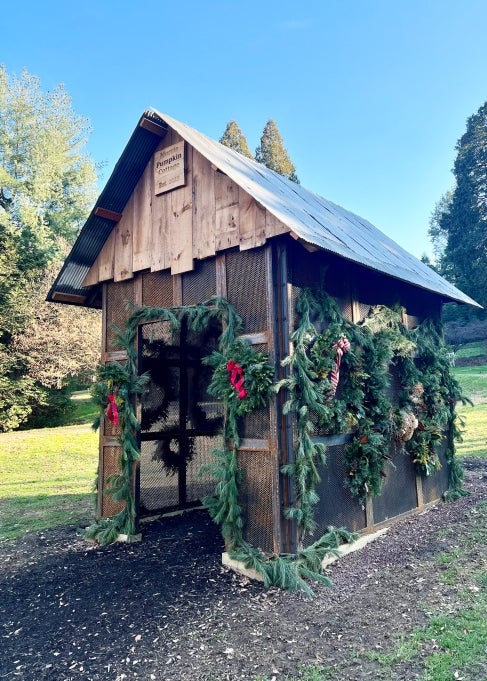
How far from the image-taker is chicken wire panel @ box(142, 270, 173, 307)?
5761 mm

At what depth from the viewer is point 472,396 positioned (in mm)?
17750

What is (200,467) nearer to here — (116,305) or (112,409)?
(112,409)

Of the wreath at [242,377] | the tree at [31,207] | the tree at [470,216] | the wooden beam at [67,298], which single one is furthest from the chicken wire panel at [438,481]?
the tree at [470,216]

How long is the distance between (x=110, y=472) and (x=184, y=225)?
333 cm

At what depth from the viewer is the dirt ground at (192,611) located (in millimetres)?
3090

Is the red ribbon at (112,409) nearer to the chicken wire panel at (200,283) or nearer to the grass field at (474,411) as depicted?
the chicken wire panel at (200,283)

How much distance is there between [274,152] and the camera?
1004 inches

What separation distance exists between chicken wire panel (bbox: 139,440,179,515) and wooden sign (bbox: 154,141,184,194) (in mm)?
3417

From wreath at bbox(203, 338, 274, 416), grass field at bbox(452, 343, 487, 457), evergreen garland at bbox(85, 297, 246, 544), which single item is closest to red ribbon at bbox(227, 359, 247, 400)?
wreath at bbox(203, 338, 274, 416)

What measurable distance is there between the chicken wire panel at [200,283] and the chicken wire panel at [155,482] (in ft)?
7.54

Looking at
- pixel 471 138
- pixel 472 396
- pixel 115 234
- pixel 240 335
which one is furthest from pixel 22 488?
pixel 471 138

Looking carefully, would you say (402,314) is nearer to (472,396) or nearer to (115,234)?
(115,234)

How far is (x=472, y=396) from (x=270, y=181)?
577 inches

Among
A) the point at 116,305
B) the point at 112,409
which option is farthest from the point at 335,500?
the point at 116,305
